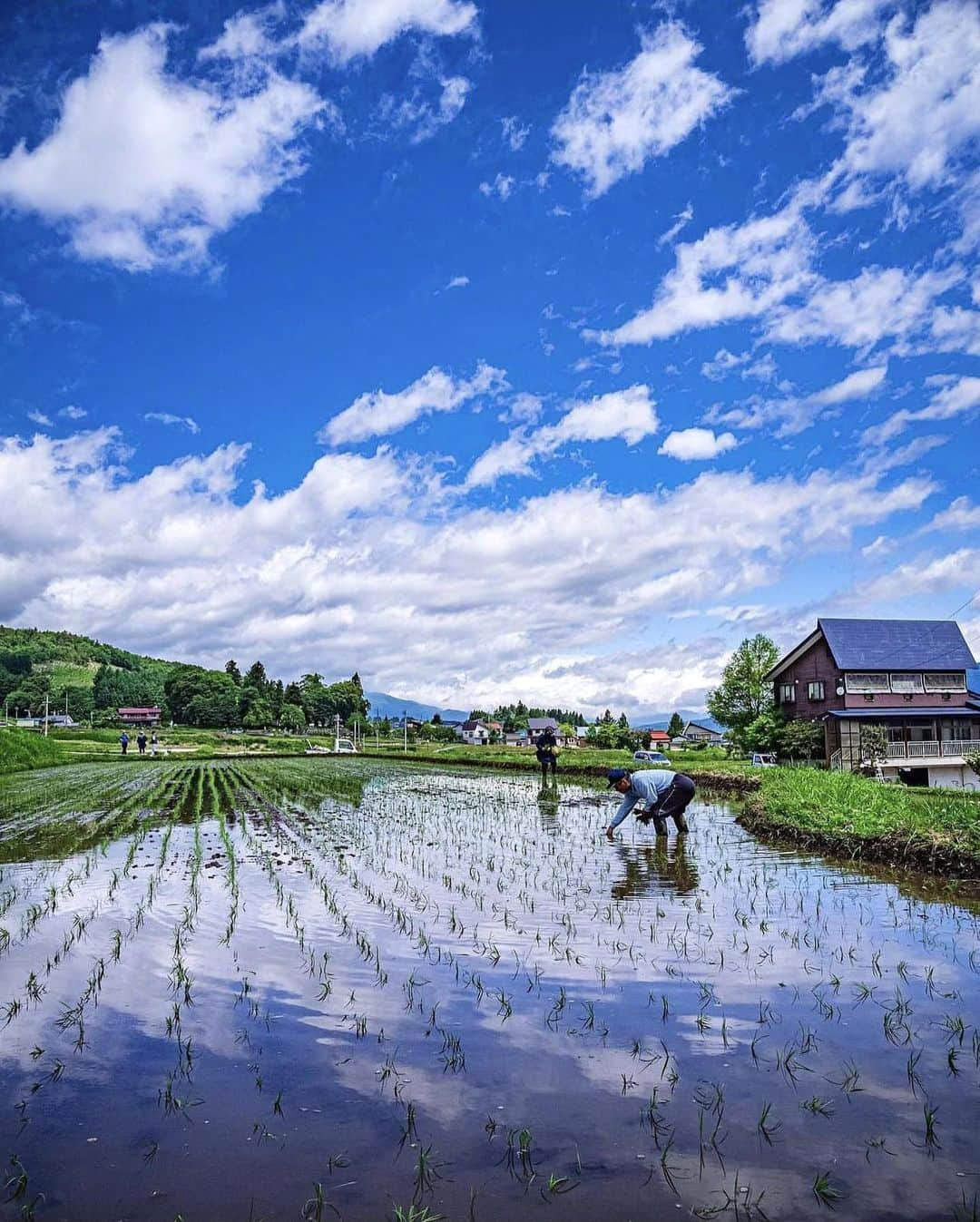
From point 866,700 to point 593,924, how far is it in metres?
31.9

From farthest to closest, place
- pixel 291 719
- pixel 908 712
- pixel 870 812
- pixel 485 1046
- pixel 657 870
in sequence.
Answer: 1. pixel 291 719
2. pixel 908 712
3. pixel 870 812
4. pixel 657 870
5. pixel 485 1046

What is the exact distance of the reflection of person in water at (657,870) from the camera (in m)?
9.05

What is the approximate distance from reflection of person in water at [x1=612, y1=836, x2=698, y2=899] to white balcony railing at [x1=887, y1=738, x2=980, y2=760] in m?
25.3

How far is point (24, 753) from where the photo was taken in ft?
111

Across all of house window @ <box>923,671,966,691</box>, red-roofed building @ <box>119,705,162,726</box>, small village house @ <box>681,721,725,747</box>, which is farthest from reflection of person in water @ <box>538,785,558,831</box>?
red-roofed building @ <box>119,705,162,726</box>

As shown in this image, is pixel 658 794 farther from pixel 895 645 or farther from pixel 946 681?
pixel 946 681

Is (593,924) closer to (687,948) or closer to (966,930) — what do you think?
(687,948)

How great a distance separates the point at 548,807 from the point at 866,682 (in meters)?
22.7

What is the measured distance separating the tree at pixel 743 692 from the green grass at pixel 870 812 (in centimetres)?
2357

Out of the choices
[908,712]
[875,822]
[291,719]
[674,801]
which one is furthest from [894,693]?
[291,719]

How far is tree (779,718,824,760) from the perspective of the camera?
34.8 m

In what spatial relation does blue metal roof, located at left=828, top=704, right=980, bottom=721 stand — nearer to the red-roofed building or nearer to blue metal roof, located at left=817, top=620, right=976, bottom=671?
blue metal roof, located at left=817, top=620, right=976, bottom=671

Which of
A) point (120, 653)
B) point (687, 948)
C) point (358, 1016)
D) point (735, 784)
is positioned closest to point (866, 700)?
point (735, 784)

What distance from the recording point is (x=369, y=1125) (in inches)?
150
